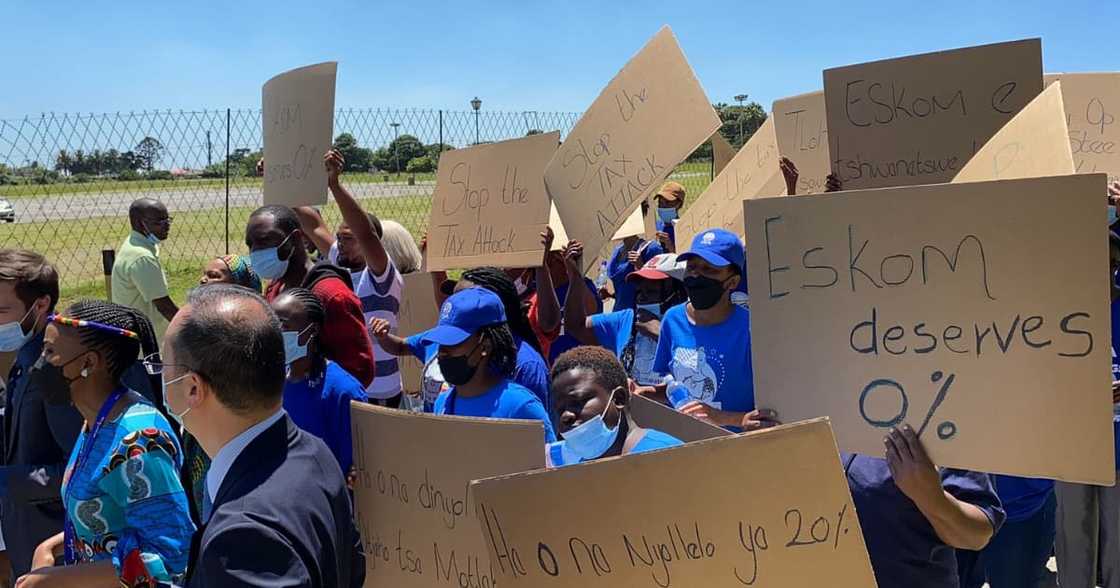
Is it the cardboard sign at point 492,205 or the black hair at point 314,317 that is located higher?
the cardboard sign at point 492,205

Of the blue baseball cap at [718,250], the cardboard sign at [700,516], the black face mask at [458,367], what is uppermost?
the blue baseball cap at [718,250]

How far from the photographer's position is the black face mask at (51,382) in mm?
2916

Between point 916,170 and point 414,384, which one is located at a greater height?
point 916,170

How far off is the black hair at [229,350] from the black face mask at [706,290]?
1960mm

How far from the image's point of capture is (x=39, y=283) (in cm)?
364

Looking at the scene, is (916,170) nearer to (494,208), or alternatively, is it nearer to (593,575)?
(494,208)

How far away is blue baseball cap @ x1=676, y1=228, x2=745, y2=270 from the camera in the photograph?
359 centimetres

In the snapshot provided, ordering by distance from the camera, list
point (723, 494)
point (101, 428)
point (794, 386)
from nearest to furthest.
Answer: point (723, 494), point (794, 386), point (101, 428)

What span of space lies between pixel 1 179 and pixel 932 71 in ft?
36.4

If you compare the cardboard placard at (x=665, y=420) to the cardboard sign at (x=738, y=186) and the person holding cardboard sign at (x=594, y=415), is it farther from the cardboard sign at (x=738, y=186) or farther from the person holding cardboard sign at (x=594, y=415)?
the cardboard sign at (x=738, y=186)

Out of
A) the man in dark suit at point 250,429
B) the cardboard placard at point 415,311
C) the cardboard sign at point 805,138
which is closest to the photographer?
the man in dark suit at point 250,429

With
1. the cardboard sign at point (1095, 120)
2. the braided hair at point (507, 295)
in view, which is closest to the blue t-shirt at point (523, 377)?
the braided hair at point (507, 295)

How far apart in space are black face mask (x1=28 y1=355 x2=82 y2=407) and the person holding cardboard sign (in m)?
1.56

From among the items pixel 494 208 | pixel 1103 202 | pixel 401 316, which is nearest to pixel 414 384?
pixel 401 316
